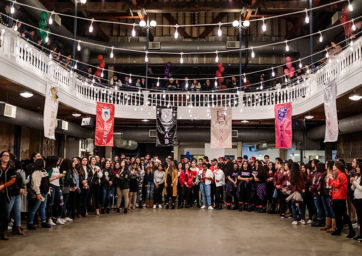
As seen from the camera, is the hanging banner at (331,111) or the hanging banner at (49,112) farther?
the hanging banner at (49,112)

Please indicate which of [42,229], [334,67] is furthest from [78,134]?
[334,67]

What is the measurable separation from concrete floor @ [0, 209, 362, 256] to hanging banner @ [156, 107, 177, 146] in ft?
15.8

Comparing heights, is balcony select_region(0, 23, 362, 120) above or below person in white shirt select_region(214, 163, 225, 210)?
above

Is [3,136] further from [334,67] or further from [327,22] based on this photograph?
[327,22]

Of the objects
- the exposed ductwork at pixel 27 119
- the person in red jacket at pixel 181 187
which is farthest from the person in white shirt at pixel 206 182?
the exposed ductwork at pixel 27 119

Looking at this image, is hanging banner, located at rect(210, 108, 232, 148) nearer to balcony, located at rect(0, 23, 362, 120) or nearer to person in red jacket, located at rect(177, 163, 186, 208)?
balcony, located at rect(0, 23, 362, 120)

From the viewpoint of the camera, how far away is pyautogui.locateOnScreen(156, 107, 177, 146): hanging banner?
12523 mm

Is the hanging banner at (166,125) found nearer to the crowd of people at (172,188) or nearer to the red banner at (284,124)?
the crowd of people at (172,188)

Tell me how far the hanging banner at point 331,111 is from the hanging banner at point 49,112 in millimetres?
7217

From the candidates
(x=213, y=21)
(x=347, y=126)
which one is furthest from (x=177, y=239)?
(x=213, y=21)

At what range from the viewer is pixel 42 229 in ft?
21.0

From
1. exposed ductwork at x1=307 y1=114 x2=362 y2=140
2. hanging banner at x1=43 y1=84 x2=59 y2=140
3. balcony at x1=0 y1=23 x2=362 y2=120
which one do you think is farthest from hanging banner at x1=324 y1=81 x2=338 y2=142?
hanging banner at x1=43 y1=84 x2=59 y2=140

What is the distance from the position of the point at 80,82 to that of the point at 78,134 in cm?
267

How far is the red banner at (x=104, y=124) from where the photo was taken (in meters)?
11.7
